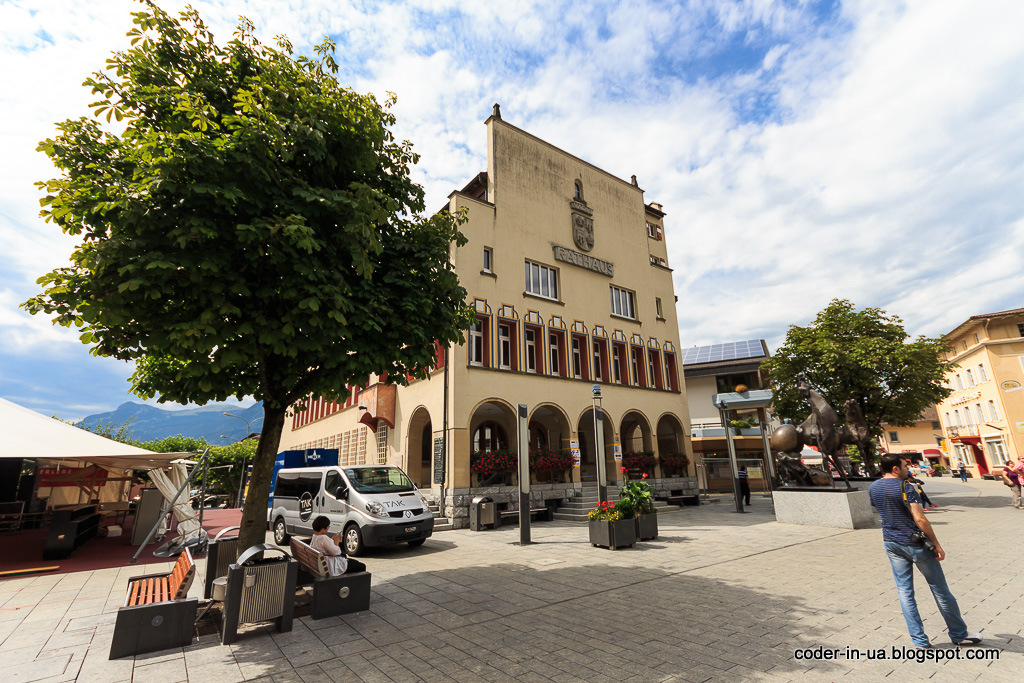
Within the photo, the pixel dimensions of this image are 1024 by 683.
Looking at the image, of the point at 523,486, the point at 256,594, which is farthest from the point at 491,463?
the point at 256,594

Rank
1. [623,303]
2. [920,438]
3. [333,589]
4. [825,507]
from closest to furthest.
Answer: [333,589] < [825,507] < [623,303] < [920,438]

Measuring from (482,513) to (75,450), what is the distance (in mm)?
10565

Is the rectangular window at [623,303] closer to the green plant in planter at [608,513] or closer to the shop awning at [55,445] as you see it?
the green plant in planter at [608,513]

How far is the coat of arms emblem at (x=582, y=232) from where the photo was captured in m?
23.6

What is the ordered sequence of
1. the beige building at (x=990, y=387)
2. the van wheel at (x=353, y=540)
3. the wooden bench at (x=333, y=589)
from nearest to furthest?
the wooden bench at (x=333, y=589), the van wheel at (x=353, y=540), the beige building at (x=990, y=387)

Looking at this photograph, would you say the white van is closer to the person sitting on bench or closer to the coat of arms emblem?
the person sitting on bench

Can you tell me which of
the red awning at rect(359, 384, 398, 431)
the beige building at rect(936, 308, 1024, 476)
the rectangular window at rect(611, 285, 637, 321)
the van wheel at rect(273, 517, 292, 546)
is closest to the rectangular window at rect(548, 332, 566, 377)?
the rectangular window at rect(611, 285, 637, 321)

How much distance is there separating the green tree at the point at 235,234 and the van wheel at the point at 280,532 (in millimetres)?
7975

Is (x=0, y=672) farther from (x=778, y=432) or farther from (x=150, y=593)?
(x=778, y=432)

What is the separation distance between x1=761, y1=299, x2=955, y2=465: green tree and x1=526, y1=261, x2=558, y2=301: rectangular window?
446 inches

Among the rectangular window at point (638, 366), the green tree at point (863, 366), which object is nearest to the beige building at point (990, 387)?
the green tree at point (863, 366)

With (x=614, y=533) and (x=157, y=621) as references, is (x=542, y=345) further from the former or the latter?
(x=157, y=621)

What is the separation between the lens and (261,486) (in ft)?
22.5

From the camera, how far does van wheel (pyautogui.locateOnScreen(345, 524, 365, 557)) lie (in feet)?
36.4
